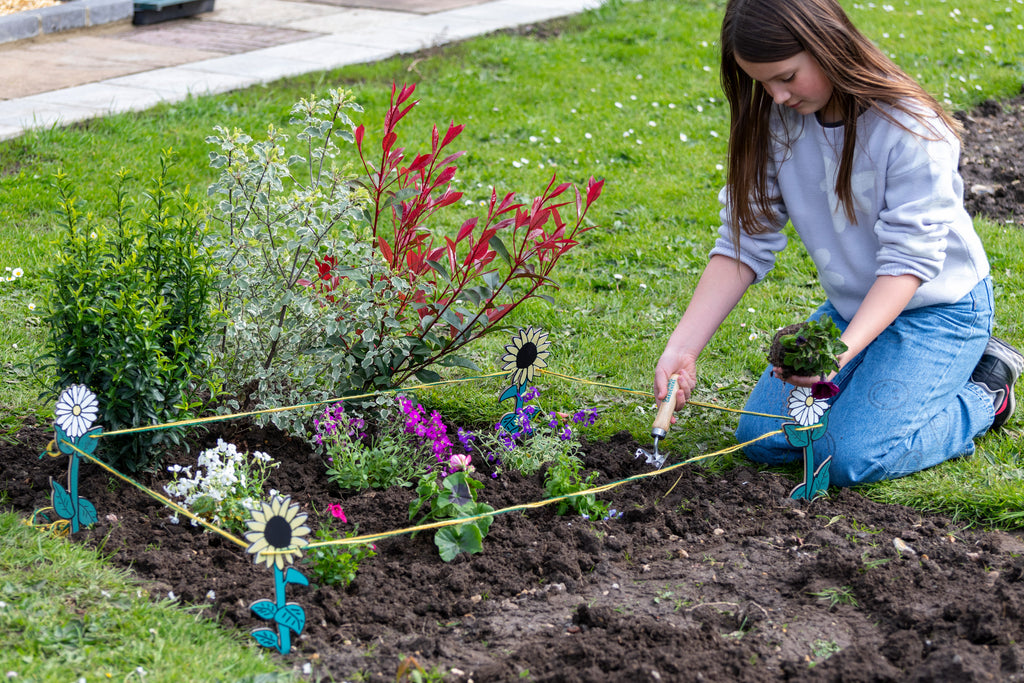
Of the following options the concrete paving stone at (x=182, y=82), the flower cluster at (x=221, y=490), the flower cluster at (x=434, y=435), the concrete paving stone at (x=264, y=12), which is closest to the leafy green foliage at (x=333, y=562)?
the flower cluster at (x=221, y=490)

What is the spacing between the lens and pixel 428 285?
114 inches

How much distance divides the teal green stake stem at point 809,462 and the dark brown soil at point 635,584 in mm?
49

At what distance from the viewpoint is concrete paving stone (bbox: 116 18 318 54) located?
788cm

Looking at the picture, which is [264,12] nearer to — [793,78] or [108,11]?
[108,11]

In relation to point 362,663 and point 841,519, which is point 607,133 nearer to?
point 841,519

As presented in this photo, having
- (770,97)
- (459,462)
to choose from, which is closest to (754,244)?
(770,97)

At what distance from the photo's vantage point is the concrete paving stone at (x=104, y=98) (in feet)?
19.9

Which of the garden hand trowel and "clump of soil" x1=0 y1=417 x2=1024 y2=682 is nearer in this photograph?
"clump of soil" x1=0 y1=417 x2=1024 y2=682

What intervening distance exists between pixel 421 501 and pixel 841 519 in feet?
3.83

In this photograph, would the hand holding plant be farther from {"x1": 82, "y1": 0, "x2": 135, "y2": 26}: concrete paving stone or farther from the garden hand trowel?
{"x1": 82, "y1": 0, "x2": 135, "y2": 26}: concrete paving stone

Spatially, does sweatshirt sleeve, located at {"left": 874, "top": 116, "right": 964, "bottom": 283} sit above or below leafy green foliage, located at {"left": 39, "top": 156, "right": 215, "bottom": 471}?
above

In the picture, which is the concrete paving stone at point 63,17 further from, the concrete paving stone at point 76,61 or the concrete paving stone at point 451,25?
the concrete paving stone at point 451,25

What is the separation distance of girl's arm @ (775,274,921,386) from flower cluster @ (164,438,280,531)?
147 cm

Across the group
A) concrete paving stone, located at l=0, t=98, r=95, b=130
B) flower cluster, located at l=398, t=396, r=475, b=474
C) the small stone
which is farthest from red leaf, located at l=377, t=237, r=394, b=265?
concrete paving stone, located at l=0, t=98, r=95, b=130
